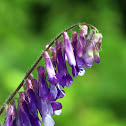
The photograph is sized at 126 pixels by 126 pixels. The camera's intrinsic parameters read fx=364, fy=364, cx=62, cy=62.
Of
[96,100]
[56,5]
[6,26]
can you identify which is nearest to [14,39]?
A: [6,26]

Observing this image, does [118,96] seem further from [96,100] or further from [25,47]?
[25,47]

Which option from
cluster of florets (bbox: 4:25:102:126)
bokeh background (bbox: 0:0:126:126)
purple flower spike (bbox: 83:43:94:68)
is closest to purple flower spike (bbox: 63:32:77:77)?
cluster of florets (bbox: 4:25:102:126)

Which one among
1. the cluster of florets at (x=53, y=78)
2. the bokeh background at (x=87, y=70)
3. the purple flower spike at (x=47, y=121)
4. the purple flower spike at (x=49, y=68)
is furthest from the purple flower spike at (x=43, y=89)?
the bokeh background at (x=87, y=70)

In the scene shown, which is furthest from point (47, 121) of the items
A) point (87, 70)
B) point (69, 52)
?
point (87, 70)

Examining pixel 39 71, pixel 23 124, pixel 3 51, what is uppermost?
pixel 3 51

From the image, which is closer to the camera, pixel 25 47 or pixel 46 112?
pixel 46 112

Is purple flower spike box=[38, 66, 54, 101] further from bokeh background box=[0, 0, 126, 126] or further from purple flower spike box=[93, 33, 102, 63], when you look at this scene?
bokeh background box=[0, 0, 126, 126]
